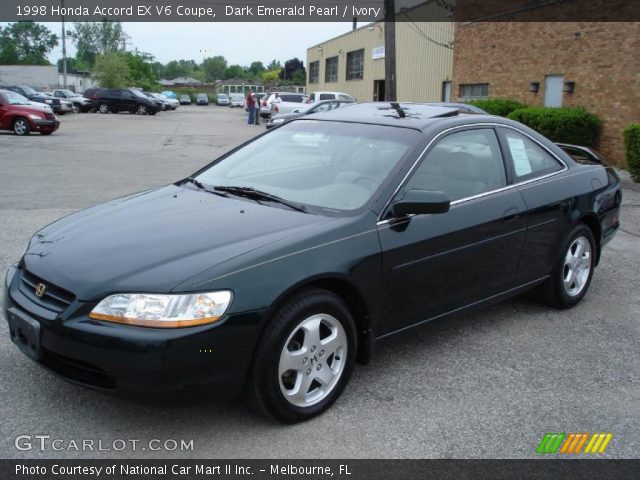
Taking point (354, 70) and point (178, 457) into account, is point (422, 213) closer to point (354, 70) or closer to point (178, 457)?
point (178, 457)

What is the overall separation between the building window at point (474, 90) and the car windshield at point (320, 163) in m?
17.9

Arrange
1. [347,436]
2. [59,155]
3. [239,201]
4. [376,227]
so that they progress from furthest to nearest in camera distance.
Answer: [59,155], [239,201], [376,227], [347,436]

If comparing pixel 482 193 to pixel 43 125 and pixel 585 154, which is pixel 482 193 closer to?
pixel 585 154

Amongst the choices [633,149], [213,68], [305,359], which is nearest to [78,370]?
[305,359]

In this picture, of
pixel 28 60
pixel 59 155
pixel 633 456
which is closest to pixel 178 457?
pixel 633 456

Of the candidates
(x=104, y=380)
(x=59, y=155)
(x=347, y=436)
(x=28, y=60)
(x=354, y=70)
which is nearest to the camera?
(x=104, y=380)

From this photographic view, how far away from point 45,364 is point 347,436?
1.50m

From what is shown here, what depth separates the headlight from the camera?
9.60 ft

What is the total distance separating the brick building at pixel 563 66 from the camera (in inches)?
561

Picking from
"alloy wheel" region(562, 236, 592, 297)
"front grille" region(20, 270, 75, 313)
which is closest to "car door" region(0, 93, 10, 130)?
"front grille" region(20, 270, 75, 313)

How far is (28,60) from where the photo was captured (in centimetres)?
12706

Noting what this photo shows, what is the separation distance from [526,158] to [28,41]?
143m

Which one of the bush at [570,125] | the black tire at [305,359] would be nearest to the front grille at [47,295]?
the black tire at [305,359]

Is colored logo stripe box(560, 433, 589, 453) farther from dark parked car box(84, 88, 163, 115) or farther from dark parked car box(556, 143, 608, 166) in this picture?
dark parked car box(84, 88, 163, 115)
